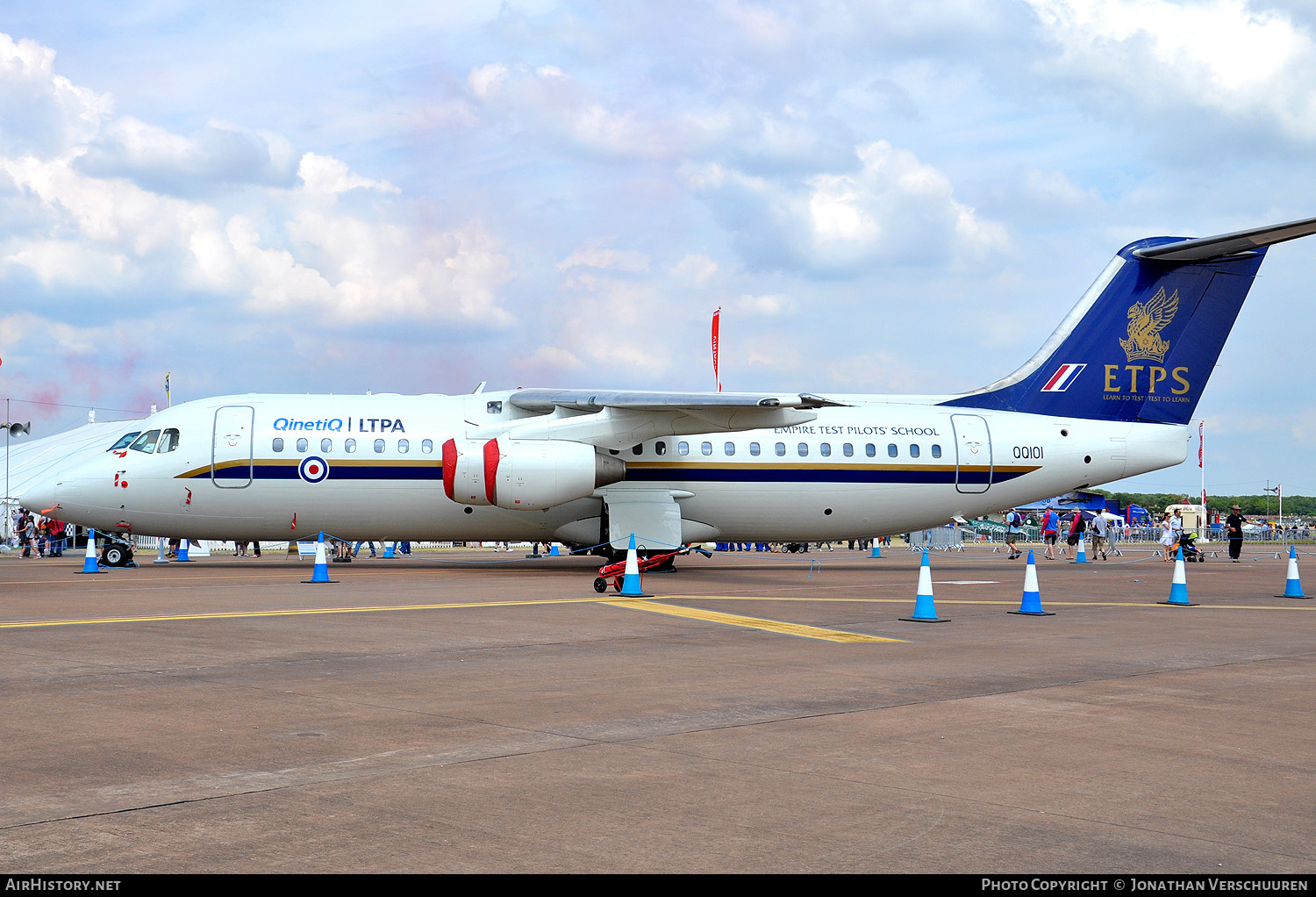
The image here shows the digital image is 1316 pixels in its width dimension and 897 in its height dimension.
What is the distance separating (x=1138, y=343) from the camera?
84.4 ft

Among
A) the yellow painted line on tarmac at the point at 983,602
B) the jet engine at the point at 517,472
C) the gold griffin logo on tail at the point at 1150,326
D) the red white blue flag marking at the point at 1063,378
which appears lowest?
the yellow painted line on tarmac at the point at 983,602

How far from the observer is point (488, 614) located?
1423cm

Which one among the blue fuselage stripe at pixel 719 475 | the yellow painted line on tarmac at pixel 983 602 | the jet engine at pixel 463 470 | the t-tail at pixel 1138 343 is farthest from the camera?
the t-tail at pixel 1138 343

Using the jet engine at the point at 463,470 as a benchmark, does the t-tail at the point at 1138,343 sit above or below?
above

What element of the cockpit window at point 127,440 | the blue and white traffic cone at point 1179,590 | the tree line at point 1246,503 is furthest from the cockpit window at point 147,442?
the tree line at point 1246,503

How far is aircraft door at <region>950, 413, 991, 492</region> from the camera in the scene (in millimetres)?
24922

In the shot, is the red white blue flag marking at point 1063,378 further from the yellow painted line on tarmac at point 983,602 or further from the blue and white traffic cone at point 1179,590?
the blue and white traffic cone at point 1179,590

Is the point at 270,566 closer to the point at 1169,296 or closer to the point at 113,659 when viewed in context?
the point at 113,659

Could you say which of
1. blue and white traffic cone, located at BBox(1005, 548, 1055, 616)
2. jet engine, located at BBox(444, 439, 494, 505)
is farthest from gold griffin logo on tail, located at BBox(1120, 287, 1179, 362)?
jet engine, located at BBox(444, 439, 494, 505)

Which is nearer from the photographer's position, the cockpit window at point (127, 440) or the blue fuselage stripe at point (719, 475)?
the blue fuselage stripe at point (719, 475)

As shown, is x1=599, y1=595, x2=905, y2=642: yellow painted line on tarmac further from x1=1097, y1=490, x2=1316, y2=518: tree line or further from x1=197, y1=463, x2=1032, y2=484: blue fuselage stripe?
x1=1097, y1=490, x2=1316, y2=518: tree line

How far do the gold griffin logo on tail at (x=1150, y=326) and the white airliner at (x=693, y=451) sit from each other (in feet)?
0.15

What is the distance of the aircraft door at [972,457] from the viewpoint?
981 inches

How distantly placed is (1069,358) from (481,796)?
23.3 meters
